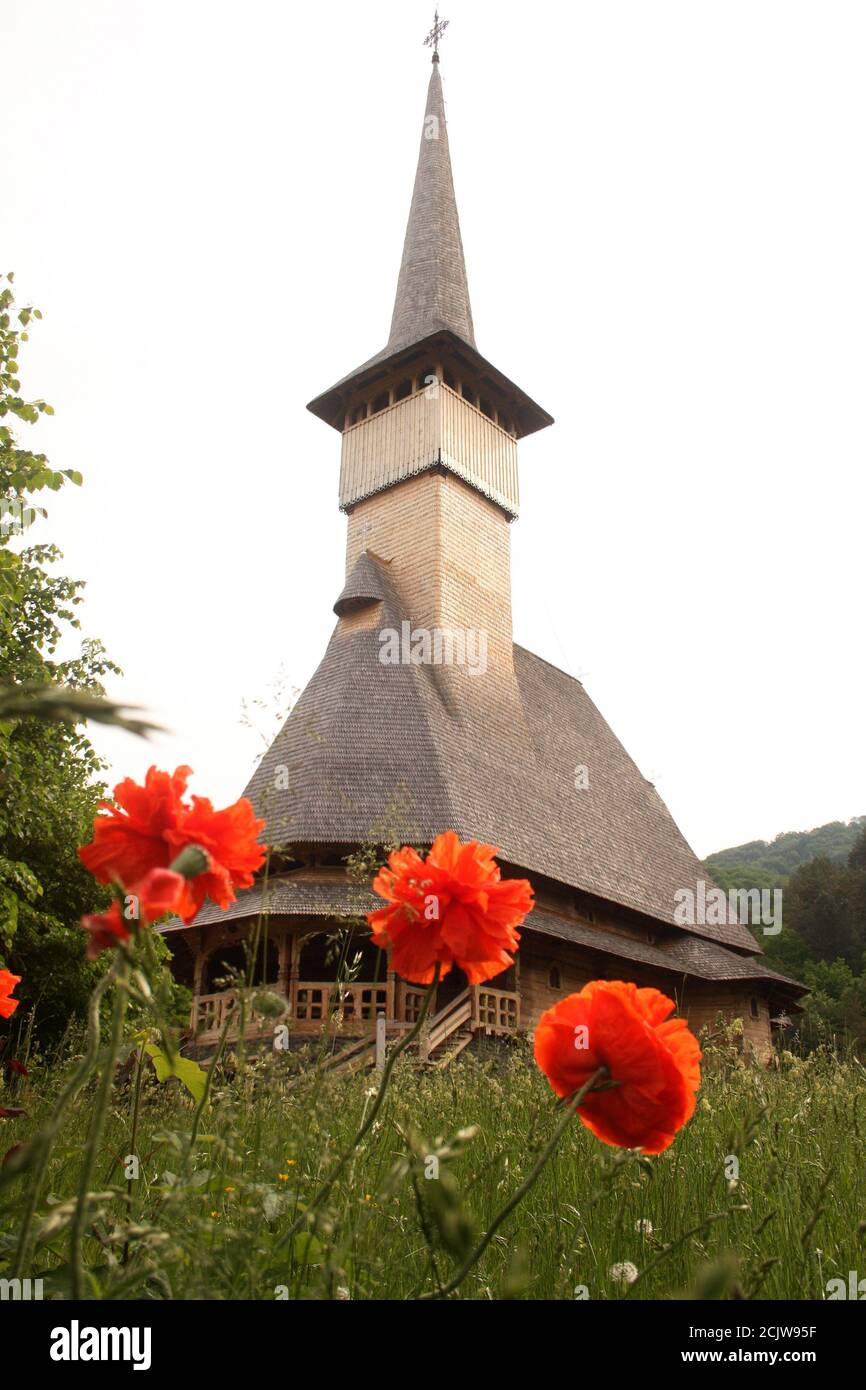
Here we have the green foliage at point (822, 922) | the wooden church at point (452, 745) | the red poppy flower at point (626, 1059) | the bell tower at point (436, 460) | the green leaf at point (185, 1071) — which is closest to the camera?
the red poppy flower at point (626, 1059)

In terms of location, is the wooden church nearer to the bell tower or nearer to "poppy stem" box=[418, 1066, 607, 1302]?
the bell tower

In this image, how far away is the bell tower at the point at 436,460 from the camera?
898 inches

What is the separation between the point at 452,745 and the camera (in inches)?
778

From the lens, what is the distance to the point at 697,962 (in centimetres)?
2284

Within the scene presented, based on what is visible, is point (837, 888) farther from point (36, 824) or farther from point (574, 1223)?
point (574, 1223)

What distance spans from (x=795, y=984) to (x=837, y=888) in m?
24.7

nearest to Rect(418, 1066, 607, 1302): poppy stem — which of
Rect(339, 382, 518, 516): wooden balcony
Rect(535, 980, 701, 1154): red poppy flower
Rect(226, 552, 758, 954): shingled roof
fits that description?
Rect(535, 980, 701, 1154): red poppy flower

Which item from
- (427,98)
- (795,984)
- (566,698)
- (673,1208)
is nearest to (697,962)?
(795,984)

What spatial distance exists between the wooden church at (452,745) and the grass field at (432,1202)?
11.2 m

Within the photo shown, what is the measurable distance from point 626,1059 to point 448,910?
354 mm

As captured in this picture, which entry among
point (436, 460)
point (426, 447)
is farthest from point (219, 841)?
point (426, 447)

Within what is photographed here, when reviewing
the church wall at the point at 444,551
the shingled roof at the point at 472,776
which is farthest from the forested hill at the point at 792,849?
the church wall at the point at 444,551

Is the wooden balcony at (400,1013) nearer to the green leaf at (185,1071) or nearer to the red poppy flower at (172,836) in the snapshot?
the green leaf at (185,1071)

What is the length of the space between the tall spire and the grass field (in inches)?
898
